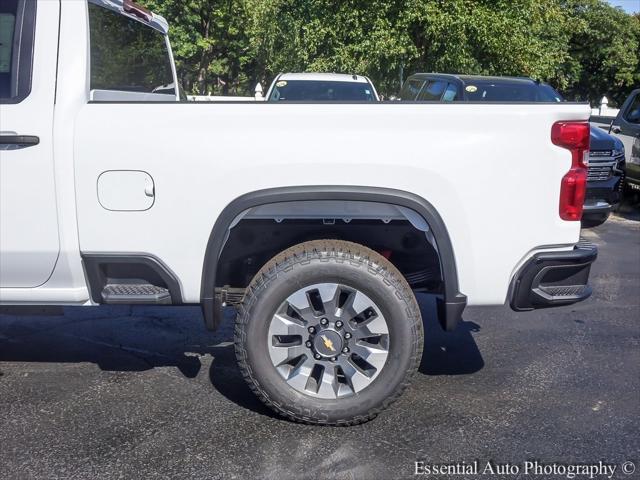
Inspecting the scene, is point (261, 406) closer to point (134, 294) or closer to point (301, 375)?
point (301, 375)

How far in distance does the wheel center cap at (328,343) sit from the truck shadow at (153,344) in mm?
552

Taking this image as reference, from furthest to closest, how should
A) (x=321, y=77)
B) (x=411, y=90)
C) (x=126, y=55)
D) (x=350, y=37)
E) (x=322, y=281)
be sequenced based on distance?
(x=350, y=37), (x=411, y=90), (x=321, y=77), (x=126, y=55), (x=322, y=281)

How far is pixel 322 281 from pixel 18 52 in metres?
1.82

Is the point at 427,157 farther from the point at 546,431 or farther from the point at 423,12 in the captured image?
the point at 423,12

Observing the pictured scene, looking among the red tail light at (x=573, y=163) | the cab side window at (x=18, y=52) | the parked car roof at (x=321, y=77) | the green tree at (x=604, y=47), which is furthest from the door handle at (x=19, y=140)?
the green tree at (x=604, y=47)

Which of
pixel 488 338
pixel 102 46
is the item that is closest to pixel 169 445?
pixel 102 46

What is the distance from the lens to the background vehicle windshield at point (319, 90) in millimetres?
10070

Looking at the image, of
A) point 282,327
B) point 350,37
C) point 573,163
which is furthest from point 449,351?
point 350,37

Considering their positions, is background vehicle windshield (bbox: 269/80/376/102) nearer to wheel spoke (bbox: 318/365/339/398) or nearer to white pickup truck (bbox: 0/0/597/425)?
white pickup truck (bbox: 0/0/597/425)

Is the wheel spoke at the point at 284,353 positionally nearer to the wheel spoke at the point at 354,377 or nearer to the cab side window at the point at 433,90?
the wheel spoke at the point at 354,377

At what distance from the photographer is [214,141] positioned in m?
3.40

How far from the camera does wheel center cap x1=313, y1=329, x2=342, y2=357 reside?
360 centimetres

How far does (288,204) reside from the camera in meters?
3.57

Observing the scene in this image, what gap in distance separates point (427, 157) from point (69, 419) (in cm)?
222
